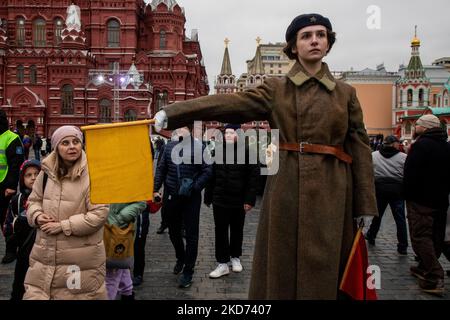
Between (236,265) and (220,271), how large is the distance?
36cm

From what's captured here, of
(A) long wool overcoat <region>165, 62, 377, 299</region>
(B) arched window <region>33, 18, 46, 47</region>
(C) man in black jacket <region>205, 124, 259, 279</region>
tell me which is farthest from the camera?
(B) arched window <region>33, 18, 46, 47</region>

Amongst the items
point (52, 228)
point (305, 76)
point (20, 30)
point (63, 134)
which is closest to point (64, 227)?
point (52, 228)

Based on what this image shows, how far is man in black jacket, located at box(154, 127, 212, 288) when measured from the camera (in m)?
5.51

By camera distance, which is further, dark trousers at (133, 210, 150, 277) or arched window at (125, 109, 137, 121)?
arched window at (125, 109, 137, 121)

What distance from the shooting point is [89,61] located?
42875 millimetres

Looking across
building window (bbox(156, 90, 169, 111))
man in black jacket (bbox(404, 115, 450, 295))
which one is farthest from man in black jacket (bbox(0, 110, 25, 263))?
building window (bbox(156, 90, 169, 111))

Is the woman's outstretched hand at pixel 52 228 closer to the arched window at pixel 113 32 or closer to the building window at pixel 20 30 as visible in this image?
the arched window at pixel 113 32

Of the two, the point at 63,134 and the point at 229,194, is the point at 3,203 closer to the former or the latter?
the point at 229,194

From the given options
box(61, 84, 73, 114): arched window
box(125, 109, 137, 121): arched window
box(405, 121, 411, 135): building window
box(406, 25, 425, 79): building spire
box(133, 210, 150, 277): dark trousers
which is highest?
box(406, 25, 425, 79): building spire

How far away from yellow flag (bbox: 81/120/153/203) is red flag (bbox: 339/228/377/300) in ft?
4.31

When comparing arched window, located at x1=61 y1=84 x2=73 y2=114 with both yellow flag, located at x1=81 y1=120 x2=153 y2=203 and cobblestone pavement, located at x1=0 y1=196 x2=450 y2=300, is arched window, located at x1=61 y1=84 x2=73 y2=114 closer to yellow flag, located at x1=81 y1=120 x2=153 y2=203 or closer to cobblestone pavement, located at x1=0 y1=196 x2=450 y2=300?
cobblestone pavement, located at x1=0 y1=196 x2=450 y2=300

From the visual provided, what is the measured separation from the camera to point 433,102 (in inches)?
2264
